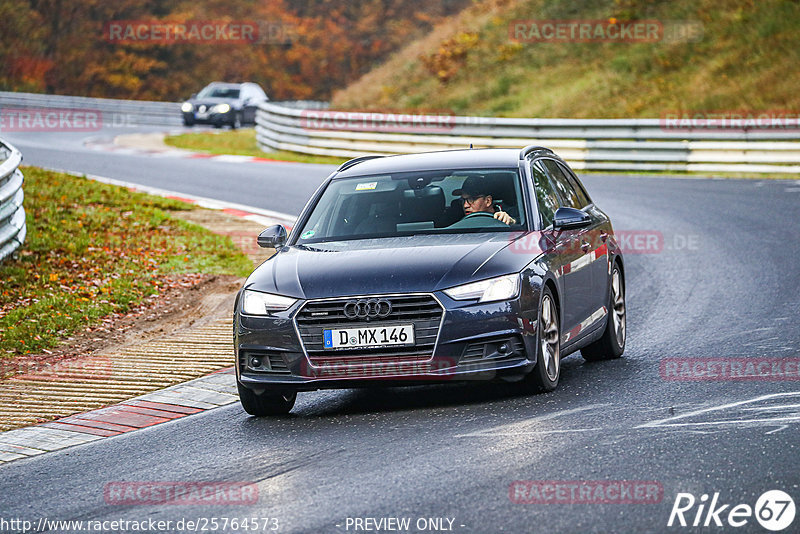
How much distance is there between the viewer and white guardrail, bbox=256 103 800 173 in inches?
1003

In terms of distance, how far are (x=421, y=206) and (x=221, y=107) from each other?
37.8m

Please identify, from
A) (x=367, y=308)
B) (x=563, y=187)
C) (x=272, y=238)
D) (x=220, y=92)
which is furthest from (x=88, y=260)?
(x=220, y=92)

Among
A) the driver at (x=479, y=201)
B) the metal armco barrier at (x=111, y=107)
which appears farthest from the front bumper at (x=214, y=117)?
the driver at (x=479, y=201)

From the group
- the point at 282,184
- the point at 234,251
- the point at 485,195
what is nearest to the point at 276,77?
the point at 282,184

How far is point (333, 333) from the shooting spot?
7.89 metres

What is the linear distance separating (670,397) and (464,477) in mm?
2315

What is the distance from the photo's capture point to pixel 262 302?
322 inches

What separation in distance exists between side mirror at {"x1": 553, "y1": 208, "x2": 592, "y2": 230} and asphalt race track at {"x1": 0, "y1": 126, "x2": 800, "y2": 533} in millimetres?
1069

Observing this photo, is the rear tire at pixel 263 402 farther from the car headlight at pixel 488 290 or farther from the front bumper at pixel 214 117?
the front bumper at pixel 214 117

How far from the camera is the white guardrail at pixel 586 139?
83.6 ft

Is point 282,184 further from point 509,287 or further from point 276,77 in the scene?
point 276,77

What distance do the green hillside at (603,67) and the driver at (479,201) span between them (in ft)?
74.1

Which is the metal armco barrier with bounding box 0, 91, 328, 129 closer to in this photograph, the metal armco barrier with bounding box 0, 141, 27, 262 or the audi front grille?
the metal armco barrier with bounding box 0, 141, 27, 262

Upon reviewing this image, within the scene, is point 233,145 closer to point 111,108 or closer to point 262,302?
point 111,108
